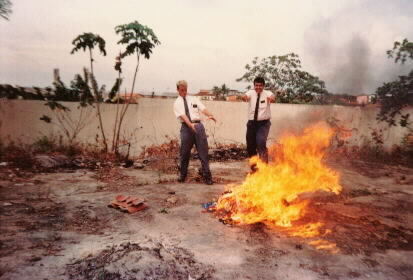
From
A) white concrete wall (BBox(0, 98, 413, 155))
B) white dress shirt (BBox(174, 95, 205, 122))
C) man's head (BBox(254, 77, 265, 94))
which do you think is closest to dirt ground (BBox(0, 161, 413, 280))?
white dress shirt (BBox(174, 95, 205, 122))

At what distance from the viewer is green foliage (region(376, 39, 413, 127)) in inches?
393

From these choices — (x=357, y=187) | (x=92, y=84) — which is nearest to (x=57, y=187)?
(x=92, y=84)

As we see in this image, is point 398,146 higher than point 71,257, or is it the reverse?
point 398,146

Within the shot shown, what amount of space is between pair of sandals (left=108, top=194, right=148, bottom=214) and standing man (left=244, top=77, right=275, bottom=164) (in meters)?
2.61

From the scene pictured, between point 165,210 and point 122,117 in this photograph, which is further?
point 122,117

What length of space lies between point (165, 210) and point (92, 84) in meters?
6.52

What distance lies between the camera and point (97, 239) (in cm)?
380

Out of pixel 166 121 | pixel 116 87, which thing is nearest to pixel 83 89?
pixel 116 87

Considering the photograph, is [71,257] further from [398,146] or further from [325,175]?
[398,146]

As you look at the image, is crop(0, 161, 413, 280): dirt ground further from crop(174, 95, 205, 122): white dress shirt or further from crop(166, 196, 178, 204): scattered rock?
crop(174, 95, 205, 122): white dress shirt

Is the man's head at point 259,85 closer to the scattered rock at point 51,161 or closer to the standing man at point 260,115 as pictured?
the standing man at point 260,115

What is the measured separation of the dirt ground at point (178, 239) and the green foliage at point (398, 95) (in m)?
5.22

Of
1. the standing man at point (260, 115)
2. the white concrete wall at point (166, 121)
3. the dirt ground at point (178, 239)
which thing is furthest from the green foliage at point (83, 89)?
the standing man at point (260, 115)

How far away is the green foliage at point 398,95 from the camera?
9992 millimetres
